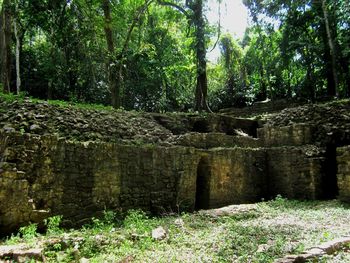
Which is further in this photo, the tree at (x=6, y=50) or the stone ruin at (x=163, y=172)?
the tree at (x=6, y=50)

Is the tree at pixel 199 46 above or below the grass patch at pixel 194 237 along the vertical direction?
above

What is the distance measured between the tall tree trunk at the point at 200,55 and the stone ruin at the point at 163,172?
4.49 metres

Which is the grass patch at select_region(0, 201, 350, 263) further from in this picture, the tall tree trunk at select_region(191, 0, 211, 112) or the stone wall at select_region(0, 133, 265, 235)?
the tall tree trunk at select_region(191, 0, 211, 112)

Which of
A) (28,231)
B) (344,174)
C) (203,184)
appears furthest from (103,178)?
(344,174)

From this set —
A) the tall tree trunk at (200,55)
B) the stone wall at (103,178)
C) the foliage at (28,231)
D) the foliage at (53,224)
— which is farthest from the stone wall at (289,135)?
the foliage at (28,231)

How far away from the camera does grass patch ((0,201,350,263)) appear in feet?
17.0

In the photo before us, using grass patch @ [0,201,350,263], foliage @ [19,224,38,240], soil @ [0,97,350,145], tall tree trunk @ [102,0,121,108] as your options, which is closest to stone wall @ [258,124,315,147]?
soil @ [0,97,350,145]

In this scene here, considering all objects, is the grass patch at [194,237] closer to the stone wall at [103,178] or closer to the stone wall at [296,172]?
the stone wall at [103,178]

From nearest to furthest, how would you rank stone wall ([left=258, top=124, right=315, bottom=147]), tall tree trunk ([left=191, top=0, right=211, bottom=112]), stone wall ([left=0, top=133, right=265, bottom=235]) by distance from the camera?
stone wall ([left=0, top=133, right=265, bottom=235]), stone wall ([left=258, top=124, right=315, bottom=147]), tall tree trunk ([left=191, top=0, right=211, bottom=112])

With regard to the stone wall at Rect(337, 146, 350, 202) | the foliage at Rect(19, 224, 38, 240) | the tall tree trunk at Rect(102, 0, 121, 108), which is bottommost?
the foliage at Rect(19, 224, 38, 240)

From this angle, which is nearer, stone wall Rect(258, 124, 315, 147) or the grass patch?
the grass patch

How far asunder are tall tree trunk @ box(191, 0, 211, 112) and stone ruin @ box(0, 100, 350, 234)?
4487 mm

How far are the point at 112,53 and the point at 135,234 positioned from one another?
1058 centimetres

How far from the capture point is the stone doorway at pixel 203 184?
9766 millimetres
